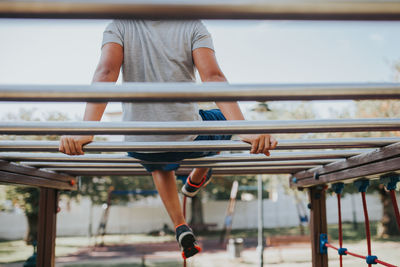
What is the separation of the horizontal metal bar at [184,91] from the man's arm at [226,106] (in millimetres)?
A: 405

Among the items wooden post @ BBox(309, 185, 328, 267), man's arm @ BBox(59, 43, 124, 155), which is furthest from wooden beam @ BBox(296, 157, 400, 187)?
man's arm @ BBox(59, 43, 124, 155)

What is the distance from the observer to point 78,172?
2.93 metres

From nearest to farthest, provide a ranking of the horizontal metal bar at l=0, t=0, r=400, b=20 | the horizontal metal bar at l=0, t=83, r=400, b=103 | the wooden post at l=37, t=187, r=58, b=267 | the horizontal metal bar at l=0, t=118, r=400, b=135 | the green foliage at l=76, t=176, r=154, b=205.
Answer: the horizontal metal bar at l=0, t=0, r=400, b=20 → the horizontal metal bar at l=0, t=83, r=400, b=103 → the horizontal metal bar at l=0, t=118, r=400, b=135 → the wooden post at l=37, t=187, r=58, b=267 → the green foliage at l=76, t=176, r=154, b=205

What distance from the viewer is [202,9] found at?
0.59 metres

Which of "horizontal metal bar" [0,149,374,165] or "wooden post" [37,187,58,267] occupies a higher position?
"horizontal metal bar" [0,149,374,165]

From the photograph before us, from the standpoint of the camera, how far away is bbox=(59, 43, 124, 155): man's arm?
134 centimetres

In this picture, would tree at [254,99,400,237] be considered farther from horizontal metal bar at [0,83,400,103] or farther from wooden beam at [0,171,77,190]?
horizontal metal bar at [0,83,400,103]

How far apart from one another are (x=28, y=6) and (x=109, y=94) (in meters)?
0.34

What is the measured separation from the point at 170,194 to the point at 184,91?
3.72 ft

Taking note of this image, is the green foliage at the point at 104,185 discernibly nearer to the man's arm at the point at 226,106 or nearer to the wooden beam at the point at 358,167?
the wooden beam at the point at 358,167

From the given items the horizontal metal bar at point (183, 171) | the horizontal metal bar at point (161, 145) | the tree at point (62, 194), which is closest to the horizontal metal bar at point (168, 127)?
the horizontal metal bar at point (161, 145)

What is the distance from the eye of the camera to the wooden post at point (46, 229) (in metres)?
2.85

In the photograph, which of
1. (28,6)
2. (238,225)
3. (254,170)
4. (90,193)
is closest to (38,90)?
(28,6)

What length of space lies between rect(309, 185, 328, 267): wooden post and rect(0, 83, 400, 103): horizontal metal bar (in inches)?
87.6
